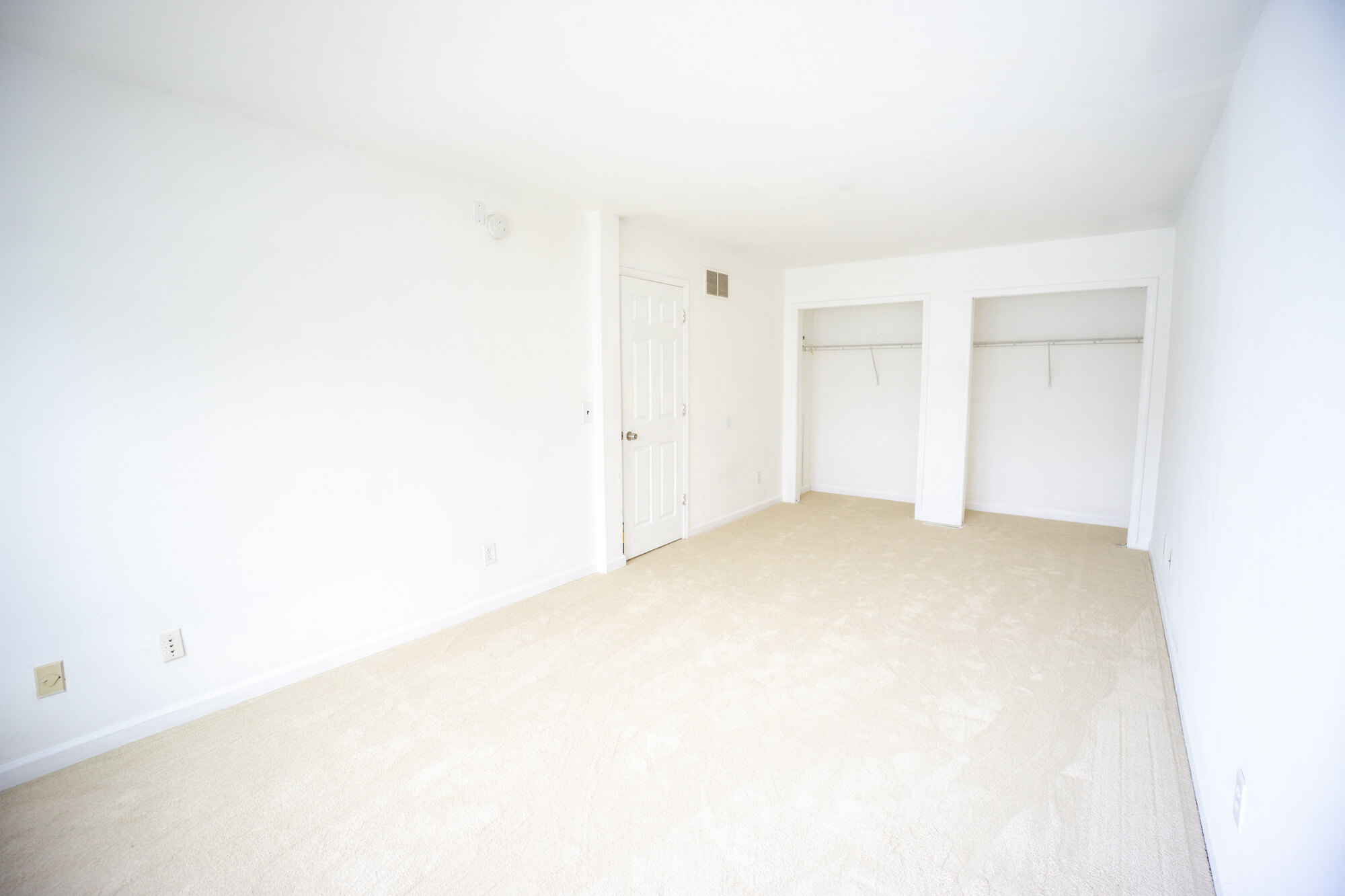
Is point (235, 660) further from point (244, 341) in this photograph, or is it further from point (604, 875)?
point (604, 875)

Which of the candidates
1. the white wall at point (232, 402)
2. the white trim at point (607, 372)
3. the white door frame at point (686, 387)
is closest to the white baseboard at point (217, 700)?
the white wall at point (232, 402)

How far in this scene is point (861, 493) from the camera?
258 inches

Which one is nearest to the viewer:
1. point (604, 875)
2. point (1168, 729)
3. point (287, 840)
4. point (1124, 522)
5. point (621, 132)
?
point (604, 875)

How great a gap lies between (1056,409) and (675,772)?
4977 mm

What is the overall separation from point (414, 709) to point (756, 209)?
3.33m

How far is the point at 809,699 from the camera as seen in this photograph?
2.54m

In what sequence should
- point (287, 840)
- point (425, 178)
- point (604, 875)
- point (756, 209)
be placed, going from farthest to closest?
point (756, 209)
point (425, 178)
point (287, 840)
point (604, 875)

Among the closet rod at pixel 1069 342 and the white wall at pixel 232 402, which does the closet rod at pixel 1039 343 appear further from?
the white wall at pixel 232 402

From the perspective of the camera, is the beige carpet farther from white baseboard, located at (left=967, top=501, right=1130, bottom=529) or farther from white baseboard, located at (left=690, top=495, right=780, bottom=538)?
white baseboard, located at (left=967, top=501, right=1130, bottom=529)

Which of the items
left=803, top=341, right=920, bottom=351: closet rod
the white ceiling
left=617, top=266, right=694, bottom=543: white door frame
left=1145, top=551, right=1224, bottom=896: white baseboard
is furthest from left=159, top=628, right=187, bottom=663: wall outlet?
left=803, top=341, right=920, bottom=351: closet rod

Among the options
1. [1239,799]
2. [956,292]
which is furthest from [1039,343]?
[1239,799]

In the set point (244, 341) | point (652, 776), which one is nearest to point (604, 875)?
point (652, 776)

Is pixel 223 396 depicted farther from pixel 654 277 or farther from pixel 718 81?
pixel 654 277

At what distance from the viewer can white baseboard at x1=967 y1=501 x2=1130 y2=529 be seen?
5246 millimetres
